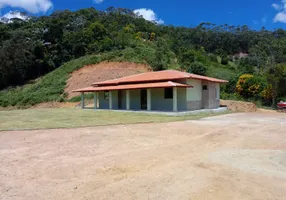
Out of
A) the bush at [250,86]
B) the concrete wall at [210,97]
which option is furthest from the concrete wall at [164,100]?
the bush at [250,86]

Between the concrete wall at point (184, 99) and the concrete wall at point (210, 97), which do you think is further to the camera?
the concrete wall at point (210, 97)

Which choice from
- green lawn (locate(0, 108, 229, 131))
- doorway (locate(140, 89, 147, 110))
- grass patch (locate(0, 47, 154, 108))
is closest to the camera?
green lawn (locate(0, 108, 229, 131))

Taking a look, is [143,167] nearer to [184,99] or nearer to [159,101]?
[184,99]

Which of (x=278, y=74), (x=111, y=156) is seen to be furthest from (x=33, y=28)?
(x=111, y=156)

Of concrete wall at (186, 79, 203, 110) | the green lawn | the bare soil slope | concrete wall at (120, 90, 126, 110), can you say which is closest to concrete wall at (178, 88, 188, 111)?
concrete wall at (186, 79, 203, 110)

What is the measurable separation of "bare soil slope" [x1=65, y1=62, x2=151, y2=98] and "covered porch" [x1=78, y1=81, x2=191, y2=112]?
12.5 meters

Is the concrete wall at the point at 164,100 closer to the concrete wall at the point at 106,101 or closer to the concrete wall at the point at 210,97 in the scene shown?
the concrete wall at the point at 210,97

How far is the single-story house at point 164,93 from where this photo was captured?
21.7m

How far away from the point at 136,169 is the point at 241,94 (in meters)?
28.4

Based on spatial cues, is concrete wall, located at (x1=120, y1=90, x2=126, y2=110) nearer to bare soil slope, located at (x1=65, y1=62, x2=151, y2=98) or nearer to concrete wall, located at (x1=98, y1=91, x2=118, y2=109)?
concrete wall, located at (x1=98, y1=91, x2=118, y2=109)

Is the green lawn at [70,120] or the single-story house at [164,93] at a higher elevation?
the single-story house at [164,93]

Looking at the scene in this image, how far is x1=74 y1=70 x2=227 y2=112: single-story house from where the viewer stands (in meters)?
21.7

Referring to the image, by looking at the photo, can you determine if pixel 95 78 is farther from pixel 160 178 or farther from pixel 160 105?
pixel 160 178

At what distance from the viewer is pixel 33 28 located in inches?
2370
